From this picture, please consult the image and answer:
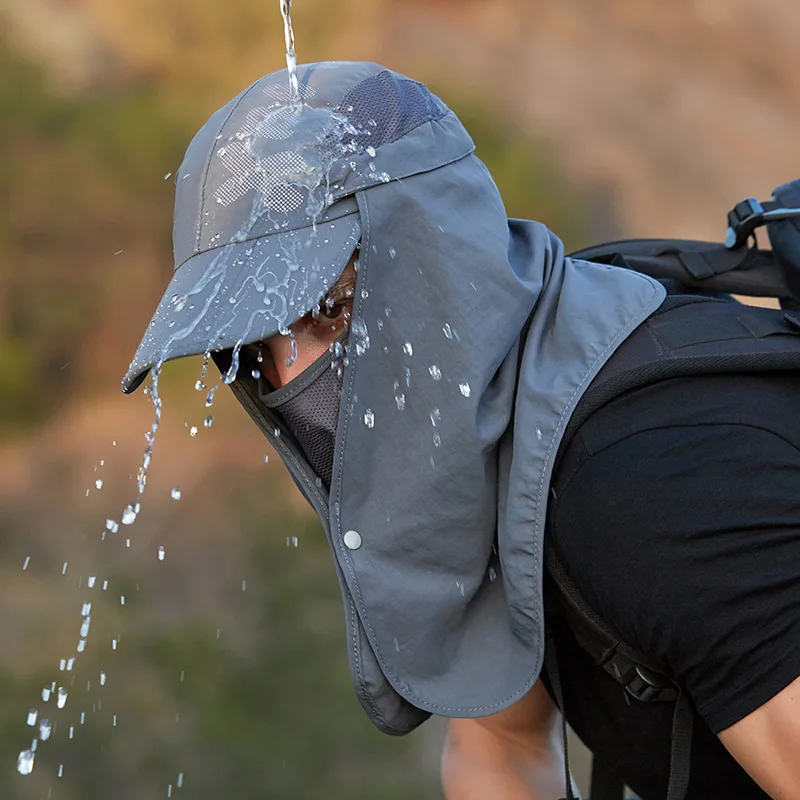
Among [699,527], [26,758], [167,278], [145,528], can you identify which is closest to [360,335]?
[699,527]

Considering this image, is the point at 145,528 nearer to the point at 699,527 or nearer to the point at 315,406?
the point at 315,406

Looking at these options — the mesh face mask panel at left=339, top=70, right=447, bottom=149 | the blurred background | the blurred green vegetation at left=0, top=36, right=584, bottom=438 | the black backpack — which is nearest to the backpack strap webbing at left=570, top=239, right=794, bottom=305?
the black backpack

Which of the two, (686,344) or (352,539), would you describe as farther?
(352,539)

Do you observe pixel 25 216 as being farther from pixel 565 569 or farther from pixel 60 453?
pixel 565 569

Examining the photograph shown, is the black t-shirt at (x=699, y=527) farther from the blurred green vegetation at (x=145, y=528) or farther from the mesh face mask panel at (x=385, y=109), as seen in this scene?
the blurred green vegetation at (x=145, y=528)

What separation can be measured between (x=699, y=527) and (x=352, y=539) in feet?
1.70

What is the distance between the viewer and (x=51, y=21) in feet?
16.4

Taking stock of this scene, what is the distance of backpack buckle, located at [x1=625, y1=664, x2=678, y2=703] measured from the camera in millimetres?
1426

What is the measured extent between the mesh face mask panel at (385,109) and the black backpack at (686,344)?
0.43m

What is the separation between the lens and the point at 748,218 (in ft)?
5.70

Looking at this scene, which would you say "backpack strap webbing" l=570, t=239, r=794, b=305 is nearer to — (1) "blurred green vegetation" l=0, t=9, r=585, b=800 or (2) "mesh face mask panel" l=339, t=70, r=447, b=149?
(2) "mesh face mask panel" l=339, t=70, r=447, b=149

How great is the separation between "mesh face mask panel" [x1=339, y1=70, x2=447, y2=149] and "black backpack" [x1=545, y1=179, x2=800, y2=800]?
1.41 feet

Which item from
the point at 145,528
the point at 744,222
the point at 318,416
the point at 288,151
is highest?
the point at 288,151

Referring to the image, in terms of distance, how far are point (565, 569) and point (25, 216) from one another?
4096 millimetres
